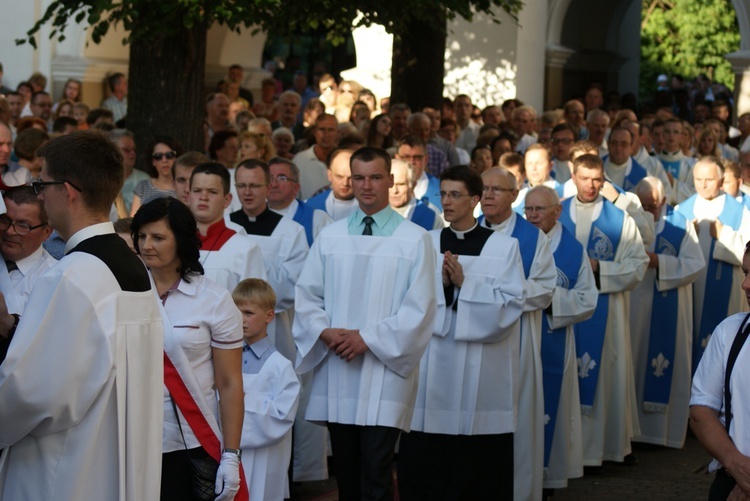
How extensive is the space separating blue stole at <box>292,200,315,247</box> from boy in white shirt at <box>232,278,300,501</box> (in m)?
2.25

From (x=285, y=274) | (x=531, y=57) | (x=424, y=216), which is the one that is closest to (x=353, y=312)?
(x=285, y=274)

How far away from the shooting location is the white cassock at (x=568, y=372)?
8.74 meters

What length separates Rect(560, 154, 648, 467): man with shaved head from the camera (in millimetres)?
9672

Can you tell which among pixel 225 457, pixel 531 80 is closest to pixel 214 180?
pixel 225 457

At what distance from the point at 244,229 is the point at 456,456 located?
5.89 feet

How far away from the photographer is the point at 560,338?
8.93m

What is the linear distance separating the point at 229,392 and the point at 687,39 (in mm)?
43163

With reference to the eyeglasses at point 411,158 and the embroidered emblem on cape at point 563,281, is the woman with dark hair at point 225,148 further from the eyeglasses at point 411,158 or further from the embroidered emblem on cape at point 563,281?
the embroidered emblem on cape at point 563,281

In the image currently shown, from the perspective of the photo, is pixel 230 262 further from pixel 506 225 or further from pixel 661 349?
pixel 661 349

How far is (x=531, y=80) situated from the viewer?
21266mm

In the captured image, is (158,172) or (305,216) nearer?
(305,216)

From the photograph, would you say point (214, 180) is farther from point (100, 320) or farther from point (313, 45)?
point (313, 45)

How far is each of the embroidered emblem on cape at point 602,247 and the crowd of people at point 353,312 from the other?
0.02 meters

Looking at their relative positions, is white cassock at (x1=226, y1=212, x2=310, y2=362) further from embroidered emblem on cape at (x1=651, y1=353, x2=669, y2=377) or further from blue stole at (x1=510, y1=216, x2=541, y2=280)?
embroidered emblem on cape at (x1=651, y1=353, x2=669, y2=377)
